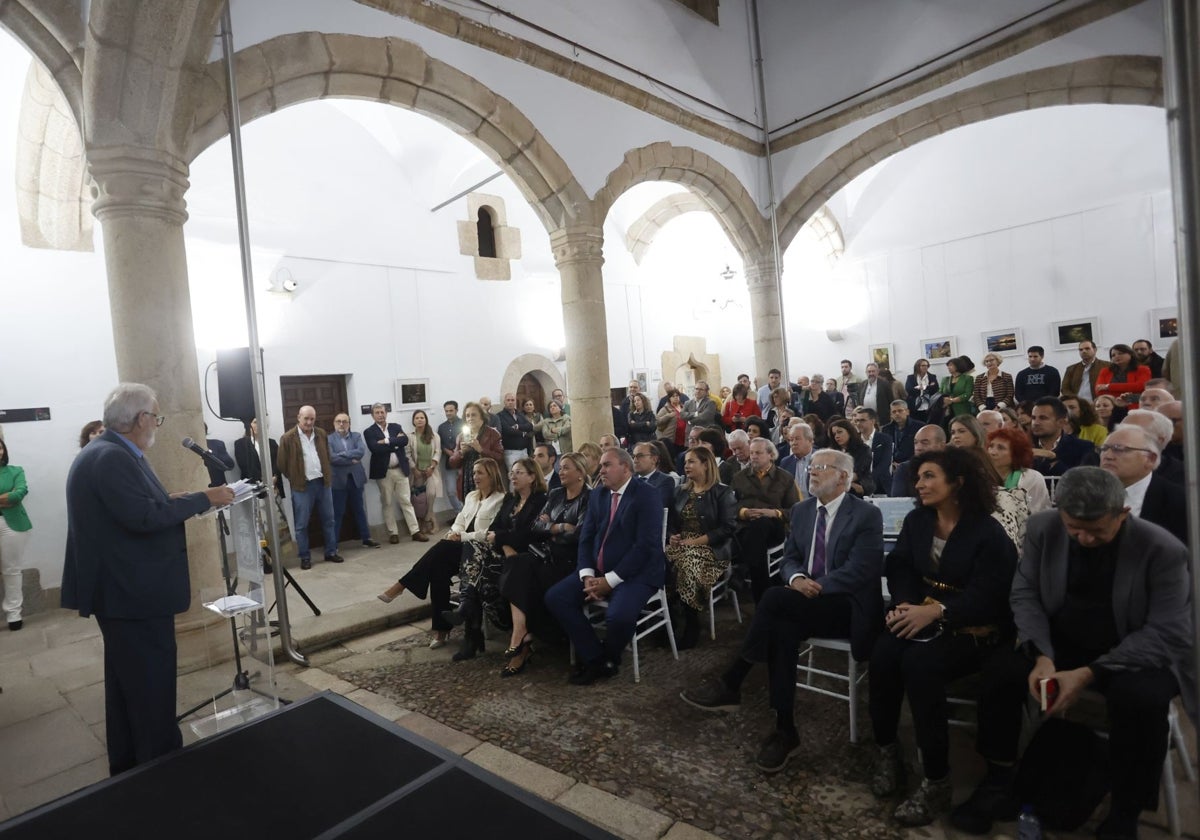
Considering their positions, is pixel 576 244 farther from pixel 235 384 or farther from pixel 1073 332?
pixel 1073 332

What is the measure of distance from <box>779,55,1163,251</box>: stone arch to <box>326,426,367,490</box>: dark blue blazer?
5563 millimetres

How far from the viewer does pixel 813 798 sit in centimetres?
232

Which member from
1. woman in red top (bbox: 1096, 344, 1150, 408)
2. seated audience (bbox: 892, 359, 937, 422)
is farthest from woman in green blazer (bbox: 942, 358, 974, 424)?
woman in red top (bbox: 1096, 344, 1150, 408)

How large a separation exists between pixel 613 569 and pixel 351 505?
4622 mm

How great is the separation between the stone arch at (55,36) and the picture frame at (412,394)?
4569 millimetres

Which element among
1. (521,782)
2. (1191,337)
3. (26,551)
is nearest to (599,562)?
(521,782)

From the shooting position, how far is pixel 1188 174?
825 millimetres

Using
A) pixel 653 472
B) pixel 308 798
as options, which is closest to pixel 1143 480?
pixel 653 472

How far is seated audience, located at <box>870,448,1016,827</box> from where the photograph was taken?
2.26 metres

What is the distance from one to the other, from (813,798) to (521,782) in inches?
41.7

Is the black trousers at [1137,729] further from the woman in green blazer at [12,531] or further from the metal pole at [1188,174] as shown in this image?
the woman in green blazer at [12,531]

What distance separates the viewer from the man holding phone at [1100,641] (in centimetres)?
194

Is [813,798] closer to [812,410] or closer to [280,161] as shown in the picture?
[812,410]

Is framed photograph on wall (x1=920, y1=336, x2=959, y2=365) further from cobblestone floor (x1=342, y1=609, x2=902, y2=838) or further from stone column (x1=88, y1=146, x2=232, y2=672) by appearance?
stone column (x1=88, y1=146, x2=232, y2=672)
